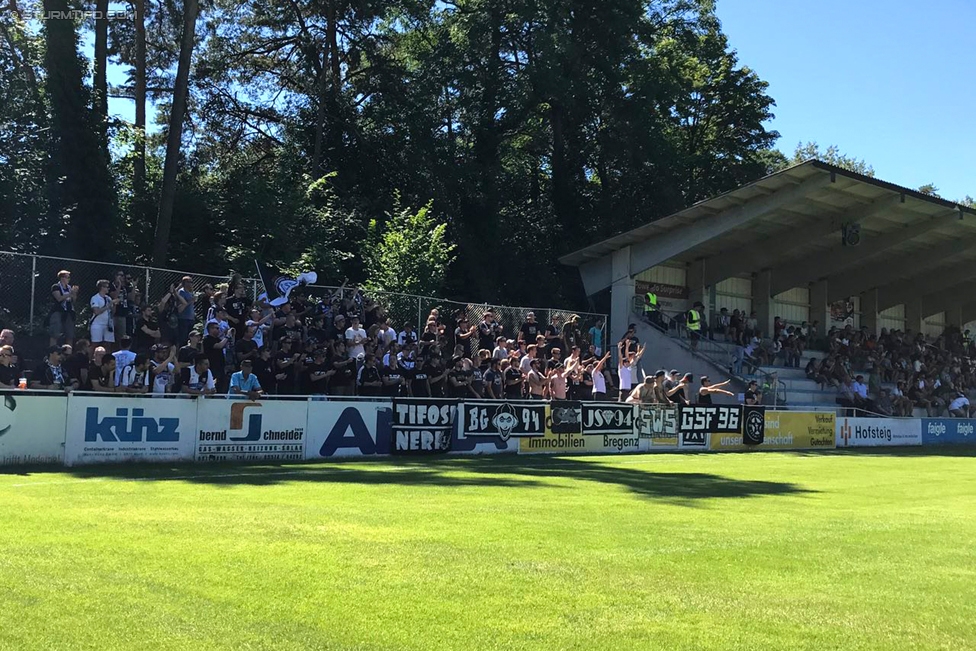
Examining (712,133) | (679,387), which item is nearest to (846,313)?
(712,133)

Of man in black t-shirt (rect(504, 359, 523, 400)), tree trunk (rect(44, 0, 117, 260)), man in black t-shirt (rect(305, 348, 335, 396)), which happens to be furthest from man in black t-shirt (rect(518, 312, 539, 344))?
tree trunk (rect(44, 0, 117, 260))

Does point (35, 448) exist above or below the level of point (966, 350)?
below

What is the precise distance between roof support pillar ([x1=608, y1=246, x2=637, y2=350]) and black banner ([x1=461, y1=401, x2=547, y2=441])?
Result: 14853 millimetres

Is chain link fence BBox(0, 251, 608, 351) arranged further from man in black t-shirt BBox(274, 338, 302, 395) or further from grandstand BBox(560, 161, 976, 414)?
grandstand BBox(560, 161, 976, 414)

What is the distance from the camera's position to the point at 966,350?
48594mm

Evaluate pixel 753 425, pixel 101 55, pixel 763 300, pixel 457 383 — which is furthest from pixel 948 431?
pixel 101 55

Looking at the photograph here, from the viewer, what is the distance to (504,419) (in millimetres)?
20891

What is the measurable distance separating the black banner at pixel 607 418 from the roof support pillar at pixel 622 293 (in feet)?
41.8

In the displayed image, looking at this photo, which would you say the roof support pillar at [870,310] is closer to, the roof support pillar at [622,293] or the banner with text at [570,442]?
the roof support pillar at [622,293]

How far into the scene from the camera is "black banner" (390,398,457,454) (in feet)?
62.6

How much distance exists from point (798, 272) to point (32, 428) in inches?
1339

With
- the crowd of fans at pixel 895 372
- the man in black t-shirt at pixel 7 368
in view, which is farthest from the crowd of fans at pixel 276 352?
the crowd of fans at pixel 895 372

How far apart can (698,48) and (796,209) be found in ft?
52.3

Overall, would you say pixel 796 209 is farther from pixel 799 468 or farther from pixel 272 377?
pixel 272 377
